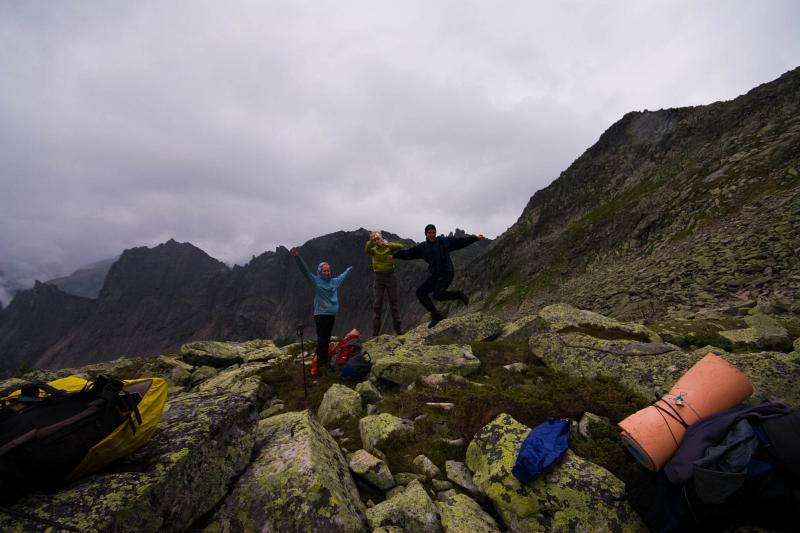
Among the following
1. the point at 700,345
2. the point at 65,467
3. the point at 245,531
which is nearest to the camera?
the point at 65,467

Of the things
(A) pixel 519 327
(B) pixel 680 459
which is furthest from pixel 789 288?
(B) pixel 680 459

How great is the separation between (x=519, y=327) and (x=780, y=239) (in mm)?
20503

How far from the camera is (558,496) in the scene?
4.99 meters

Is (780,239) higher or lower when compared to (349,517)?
higher

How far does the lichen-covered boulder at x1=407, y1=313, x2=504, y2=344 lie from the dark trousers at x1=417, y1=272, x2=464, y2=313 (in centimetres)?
138

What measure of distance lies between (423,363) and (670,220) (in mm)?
45318

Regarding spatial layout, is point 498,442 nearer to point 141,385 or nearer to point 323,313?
point 141,385

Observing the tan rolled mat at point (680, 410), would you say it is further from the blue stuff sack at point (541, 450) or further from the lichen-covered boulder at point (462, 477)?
the lichen-covered boulder at point (462, 477)

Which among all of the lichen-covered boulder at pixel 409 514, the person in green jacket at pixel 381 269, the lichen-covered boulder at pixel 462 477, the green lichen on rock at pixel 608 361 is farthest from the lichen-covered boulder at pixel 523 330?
the lichen-covered boulder at pixel 409 514

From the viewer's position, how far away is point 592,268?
52594 mm

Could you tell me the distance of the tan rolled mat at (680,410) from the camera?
4.50 meters

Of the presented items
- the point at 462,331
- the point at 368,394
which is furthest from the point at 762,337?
the point at 368,394

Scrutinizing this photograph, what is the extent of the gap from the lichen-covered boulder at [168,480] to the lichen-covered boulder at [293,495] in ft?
0.93

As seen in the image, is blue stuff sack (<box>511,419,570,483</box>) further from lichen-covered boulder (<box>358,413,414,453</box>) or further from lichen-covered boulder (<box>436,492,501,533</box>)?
lichen-covered boulder (<box>358,413,414,453</box>)
